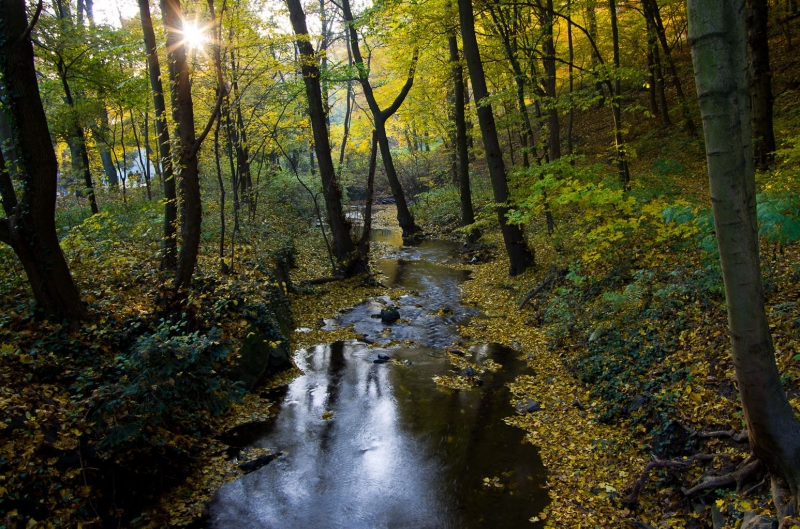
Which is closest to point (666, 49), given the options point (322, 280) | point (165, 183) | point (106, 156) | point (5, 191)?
point (322, 280)

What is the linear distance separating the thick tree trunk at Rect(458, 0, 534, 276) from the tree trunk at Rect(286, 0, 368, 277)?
4.14 metres

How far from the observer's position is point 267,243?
13.9m

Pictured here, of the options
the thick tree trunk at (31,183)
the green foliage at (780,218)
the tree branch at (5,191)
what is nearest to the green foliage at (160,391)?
the thick tree trunk at (31,183)

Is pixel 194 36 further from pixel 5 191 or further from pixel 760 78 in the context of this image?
pixel 760 78

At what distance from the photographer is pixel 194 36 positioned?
9586mm

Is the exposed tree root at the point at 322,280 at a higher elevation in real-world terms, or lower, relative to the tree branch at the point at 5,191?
lower

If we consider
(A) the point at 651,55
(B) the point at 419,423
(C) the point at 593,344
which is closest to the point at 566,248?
(C) the point at 593,344

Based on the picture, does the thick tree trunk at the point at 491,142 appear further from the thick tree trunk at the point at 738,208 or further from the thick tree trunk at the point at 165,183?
the thick tree trunk at the point at 738,208

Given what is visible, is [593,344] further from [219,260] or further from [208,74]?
[208,74]

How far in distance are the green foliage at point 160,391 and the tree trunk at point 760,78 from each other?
446 inches

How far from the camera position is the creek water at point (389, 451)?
5008mm

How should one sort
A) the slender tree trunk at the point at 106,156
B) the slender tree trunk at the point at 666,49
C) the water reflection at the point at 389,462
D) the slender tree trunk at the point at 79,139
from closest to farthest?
the water reflection at the point at 389,462, the slender tree trunk at the point at 79,139, the slender tree trunk at the point at 666,49, the slender tree trunk at the point at 106,156

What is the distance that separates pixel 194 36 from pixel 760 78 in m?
12.2

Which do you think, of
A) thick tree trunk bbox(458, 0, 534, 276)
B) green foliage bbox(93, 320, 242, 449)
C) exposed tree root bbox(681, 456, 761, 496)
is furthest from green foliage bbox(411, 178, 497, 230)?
exposed tree root bbox(681, 456, 761, 496)
